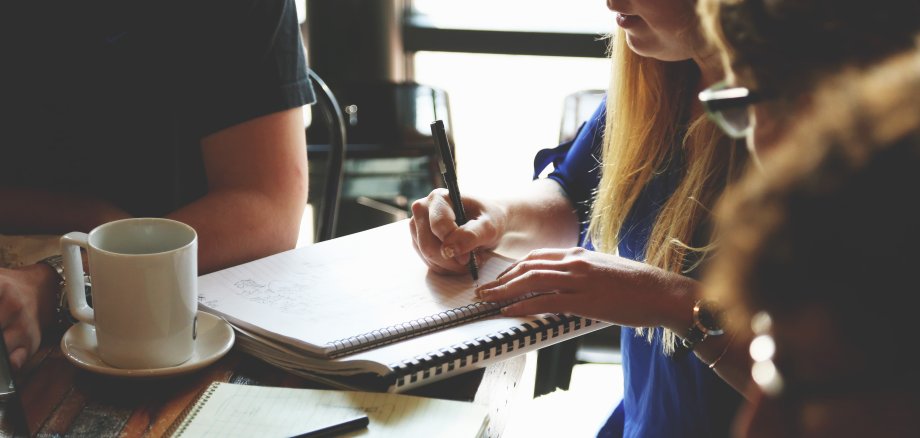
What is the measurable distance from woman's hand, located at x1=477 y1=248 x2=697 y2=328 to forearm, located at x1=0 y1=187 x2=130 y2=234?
600 millimetres

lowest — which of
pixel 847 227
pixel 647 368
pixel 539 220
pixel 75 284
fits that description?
pixel 647 368

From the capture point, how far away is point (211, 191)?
3.93 ft

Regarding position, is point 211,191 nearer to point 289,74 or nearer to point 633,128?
point 289,74

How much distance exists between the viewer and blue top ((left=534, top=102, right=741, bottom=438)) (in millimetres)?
1048

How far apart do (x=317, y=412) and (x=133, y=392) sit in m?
0.19

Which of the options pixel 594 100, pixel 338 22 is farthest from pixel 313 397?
pixel 338 22

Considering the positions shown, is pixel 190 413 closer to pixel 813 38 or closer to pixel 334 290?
pixel 334 290

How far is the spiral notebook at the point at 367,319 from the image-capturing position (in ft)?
2.58

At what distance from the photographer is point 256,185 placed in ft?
3.90

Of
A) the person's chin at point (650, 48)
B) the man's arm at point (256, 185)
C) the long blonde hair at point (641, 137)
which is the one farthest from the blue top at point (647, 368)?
the man's arm at point (256, 185)

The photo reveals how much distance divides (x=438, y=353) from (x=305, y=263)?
0.30 m

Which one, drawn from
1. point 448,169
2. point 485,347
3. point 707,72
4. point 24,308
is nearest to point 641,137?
point 707,72

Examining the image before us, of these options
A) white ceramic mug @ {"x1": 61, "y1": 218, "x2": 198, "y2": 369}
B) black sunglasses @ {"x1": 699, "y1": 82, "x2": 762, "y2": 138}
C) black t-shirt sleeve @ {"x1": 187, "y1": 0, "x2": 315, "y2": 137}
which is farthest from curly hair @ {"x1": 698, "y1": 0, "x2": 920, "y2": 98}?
black t-shirt sleeve @ {"x1": 187, "y1": 0, "x2": 315, "y2": 137}

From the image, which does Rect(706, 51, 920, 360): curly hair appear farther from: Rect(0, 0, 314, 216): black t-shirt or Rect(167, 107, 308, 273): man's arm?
Rect(0, 0, 314, 216): black t-shirt
